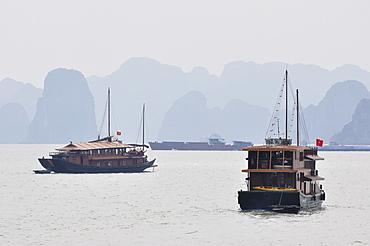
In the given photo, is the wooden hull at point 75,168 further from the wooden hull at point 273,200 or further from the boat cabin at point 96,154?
the wooden hull at point 273,200

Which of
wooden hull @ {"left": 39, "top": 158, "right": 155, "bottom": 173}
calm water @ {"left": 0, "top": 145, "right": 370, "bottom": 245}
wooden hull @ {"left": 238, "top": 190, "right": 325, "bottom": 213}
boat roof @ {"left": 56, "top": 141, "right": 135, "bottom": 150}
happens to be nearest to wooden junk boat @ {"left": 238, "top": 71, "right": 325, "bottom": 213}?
wooden hull @ {"left": 238, "top": 190, "right": 325, "bottom": 213}

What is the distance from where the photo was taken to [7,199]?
84812 mm

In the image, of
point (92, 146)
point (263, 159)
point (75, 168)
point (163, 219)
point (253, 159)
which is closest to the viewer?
point (163, 219)

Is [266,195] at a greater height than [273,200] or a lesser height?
greater

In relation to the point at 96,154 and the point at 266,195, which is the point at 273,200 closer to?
the point at 266,195

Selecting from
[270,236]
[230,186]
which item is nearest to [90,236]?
[270,236]

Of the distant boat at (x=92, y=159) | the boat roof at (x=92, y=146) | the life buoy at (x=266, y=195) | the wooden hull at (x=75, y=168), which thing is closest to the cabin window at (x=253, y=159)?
the life buoy at (x=266, y=195)

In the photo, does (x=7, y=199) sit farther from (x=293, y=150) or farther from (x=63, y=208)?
(x=293, y=150)

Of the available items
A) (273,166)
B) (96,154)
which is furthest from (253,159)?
(96,154)

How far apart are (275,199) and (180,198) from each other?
24734 millimetres

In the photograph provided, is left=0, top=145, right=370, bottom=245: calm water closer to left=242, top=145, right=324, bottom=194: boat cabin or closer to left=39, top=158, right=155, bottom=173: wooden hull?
left=242, top=145, right=324, bottom=194: boat cabin

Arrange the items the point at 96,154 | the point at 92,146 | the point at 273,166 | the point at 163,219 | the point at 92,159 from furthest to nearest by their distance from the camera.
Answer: the point at 96,154, the point at 92,146, the point at 92,159, the point at 273,166, the point at 163,219

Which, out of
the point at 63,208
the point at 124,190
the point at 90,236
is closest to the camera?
the point at 90,236

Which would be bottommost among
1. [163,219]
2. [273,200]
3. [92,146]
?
[163,219]
